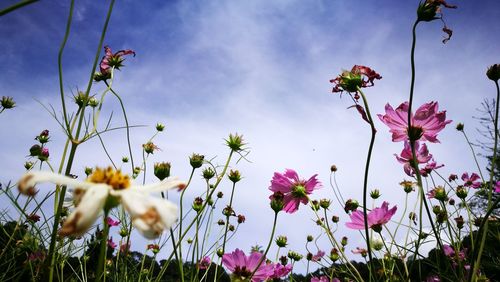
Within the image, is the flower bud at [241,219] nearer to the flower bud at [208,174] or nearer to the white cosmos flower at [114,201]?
the flower bud at [208,174]

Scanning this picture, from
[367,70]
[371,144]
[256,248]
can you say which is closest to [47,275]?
[371,144]

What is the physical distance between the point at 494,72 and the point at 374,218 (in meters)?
0.59

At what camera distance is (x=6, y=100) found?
1848 millimetres

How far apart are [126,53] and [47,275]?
911mm

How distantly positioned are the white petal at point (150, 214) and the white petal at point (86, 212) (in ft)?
0.08

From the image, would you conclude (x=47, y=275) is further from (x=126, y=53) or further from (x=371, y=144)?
(x=126, y=53)

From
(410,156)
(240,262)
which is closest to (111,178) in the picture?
(240,262)

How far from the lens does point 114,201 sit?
1.29ft

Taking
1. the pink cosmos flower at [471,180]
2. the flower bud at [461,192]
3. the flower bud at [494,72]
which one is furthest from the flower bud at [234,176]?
the pink cosmos flower at [471,180]

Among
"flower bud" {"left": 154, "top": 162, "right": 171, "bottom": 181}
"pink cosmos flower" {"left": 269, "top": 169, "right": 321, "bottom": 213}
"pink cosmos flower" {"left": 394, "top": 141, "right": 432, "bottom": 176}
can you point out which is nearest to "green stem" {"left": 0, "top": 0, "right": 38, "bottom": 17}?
"flower bud" {"left": 154, "top": 162, "right": 171, "bottom": 181}

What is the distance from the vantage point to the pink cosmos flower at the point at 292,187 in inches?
42.7

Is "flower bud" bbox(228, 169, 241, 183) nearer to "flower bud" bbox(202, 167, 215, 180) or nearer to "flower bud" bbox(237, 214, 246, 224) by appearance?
"flower bud" bbox(202, 167, 215, 180)

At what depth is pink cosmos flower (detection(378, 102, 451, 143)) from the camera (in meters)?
0.87

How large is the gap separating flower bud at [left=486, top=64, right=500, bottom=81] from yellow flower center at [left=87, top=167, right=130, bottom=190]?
107cm
